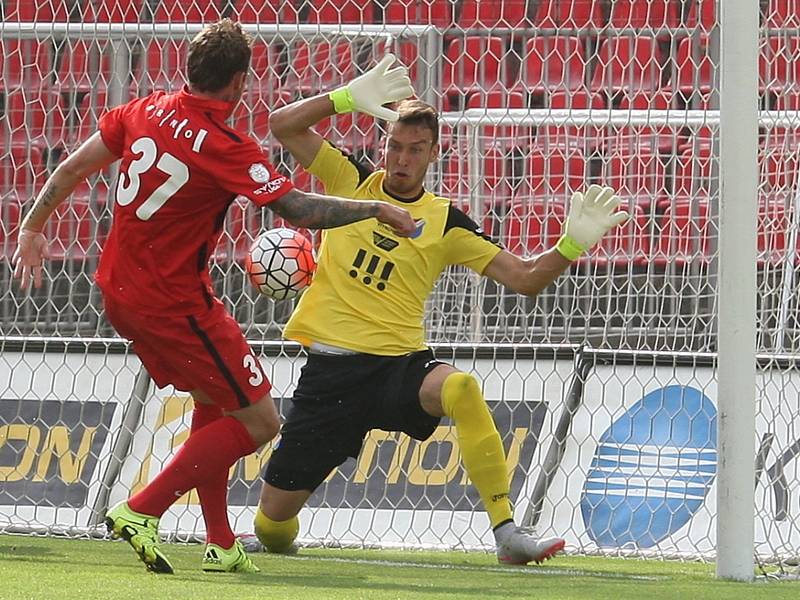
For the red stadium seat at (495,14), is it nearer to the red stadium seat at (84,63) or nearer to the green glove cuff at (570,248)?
the red stadium seat at (84,63)

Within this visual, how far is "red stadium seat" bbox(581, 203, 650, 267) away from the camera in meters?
7.76

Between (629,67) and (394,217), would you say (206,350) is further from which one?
(629,67)

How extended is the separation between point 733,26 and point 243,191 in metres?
1.58

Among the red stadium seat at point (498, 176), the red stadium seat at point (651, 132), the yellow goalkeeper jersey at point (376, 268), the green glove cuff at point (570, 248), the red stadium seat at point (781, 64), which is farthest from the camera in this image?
the red stadium seat at point (498, 176)

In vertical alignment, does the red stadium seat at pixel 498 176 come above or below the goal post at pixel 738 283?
above

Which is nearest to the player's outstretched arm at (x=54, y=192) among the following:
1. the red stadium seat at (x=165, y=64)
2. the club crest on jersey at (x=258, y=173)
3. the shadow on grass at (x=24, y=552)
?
the club crest on jersey at (x=258, y=173)

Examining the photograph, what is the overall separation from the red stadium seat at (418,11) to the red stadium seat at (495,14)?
0.09m

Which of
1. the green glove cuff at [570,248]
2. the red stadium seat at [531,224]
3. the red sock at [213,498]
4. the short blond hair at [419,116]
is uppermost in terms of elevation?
the short blond hair at [419,116]

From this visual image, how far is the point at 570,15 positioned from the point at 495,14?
453 millimetres

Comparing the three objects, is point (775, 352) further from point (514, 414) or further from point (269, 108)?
point (269, 108)

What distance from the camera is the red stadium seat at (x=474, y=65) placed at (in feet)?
25.1

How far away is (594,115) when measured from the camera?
7238mm

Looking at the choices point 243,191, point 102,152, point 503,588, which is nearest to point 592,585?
point 503,588

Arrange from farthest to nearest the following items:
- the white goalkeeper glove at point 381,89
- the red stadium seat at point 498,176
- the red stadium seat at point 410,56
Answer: the red stadium seat at point 498,176 < the red stadium seat at point 410,56 < the white goalkeeper glove at point 381,89
